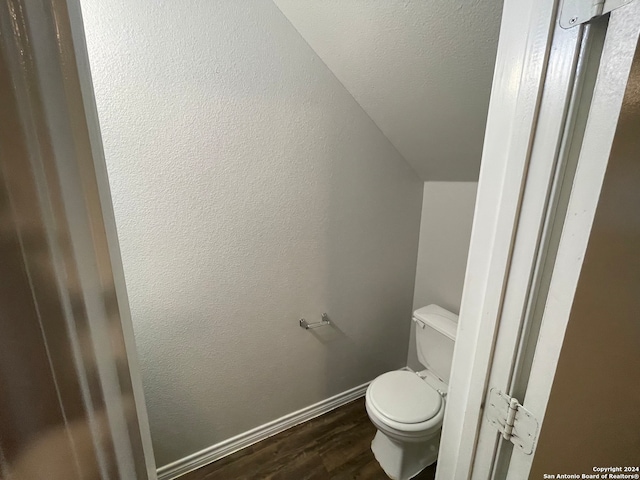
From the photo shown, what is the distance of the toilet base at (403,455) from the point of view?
1.36 meters

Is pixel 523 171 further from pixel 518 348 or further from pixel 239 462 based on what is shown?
pixel 239 462

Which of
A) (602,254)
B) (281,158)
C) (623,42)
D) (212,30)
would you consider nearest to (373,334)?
(281,158)

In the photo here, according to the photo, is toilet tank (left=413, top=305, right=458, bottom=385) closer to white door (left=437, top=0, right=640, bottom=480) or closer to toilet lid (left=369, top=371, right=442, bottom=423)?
toilet lid (left=369, top=371, right=442, bottom=423)

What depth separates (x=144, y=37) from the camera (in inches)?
37.4

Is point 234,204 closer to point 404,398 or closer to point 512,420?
point 512,420

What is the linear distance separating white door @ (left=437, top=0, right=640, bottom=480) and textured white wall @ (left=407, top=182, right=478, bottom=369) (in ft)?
3.61

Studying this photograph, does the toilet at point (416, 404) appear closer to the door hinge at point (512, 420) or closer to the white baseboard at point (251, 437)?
the white baseboard at point (251, 437)

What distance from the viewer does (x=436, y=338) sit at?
1.52m

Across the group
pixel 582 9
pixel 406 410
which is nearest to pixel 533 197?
pixel 582 9

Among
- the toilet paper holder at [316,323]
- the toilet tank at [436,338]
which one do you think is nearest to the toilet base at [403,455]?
the toilet tank at [436,338]

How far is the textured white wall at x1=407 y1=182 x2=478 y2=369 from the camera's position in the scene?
1.54 meters

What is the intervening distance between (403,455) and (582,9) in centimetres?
174

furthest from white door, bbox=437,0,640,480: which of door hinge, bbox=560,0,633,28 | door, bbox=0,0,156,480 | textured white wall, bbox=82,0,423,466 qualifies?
textured white wall, bbox=82,0,423,466

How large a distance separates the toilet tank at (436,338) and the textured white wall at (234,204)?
0.35 metres
